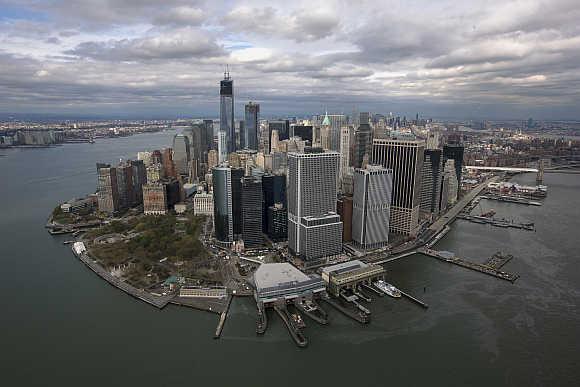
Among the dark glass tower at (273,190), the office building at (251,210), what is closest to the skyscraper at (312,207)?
the office building at (251,210)

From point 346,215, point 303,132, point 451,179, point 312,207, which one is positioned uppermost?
point 303,132

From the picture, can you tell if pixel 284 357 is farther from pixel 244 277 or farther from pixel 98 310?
pixel 98 310

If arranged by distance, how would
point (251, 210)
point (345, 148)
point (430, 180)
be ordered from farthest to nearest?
point (345, 148) < point (430, 180) < point (251, 210)

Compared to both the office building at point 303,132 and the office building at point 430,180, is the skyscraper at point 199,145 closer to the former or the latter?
the office building at point 303,132

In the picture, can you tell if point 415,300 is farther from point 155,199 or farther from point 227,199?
point 155,199

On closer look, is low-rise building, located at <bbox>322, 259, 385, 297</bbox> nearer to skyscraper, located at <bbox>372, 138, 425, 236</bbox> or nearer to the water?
the water

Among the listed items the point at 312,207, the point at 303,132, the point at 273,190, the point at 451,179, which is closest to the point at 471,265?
the point at 312,207
